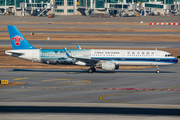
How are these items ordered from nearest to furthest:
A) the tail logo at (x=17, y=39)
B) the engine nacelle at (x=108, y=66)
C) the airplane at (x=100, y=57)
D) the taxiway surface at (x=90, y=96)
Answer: the taxiway surface at (x=90, y=96) → the engine nacelle at (x=108, y=66) → the airplane at (x=100, y=57) → the tail logo at (x=17, y=39)

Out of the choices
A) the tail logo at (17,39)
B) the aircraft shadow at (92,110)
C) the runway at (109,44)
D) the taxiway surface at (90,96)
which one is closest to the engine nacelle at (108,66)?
the taxiway surface at (90,96)

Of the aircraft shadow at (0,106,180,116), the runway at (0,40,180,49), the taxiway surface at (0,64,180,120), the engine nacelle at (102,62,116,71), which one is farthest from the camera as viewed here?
the runway at (0,40,180,49)

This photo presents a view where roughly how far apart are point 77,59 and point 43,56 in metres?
6.91

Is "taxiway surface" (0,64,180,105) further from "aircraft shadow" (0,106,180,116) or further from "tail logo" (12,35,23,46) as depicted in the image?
"tail logo" (12,35,23,46)

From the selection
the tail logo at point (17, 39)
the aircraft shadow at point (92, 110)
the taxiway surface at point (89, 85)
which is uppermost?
the tail logo at point (17, 39)

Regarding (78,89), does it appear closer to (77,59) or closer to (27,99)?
(27,99)

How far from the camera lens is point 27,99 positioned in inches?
1501

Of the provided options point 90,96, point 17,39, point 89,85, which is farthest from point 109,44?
point 90,96

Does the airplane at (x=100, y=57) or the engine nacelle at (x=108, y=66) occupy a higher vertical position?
the airplane at (x=100, y=57)

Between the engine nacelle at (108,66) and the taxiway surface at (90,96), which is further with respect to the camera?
the engine nacelle at (108,66)

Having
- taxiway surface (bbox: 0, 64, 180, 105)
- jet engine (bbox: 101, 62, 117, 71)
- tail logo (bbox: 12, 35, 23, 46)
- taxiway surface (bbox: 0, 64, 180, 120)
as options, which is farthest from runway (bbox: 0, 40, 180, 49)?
jet engine (bbox: 101, 62, 117, 71)

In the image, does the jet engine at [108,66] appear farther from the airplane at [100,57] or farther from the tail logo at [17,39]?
the tail logo at [17,39]

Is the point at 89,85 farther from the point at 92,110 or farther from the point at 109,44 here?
the point at 109,44

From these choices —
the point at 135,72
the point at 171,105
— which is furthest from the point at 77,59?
the point at 171,105
